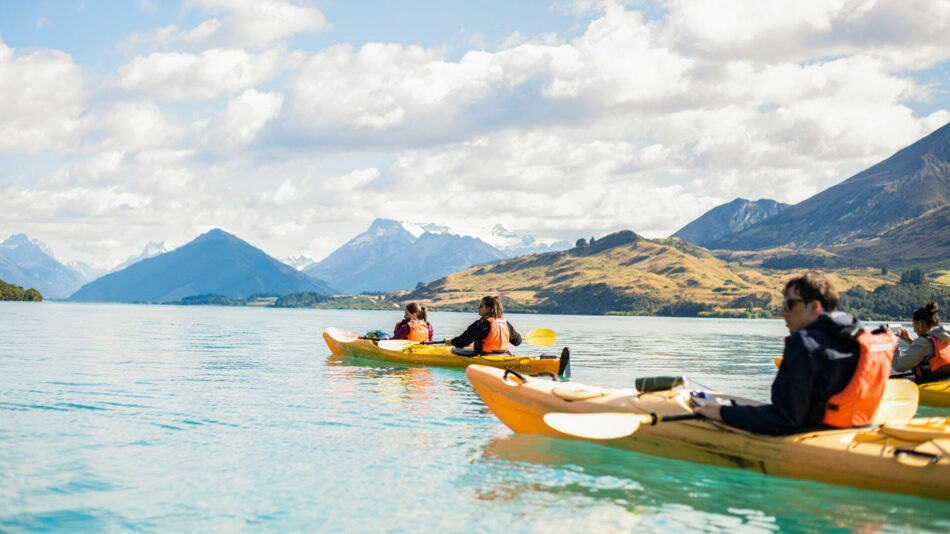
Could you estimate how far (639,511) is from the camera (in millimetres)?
9383

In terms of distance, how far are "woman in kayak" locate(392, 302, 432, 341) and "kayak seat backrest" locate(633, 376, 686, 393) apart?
1555 cm

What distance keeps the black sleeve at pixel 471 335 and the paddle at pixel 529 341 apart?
1780mm

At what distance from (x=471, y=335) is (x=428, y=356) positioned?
3.48 metres

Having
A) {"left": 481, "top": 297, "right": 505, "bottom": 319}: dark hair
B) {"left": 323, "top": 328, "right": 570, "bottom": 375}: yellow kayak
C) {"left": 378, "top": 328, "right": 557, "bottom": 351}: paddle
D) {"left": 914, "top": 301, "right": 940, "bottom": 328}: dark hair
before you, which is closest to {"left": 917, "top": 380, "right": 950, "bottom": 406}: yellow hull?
{"left": 914, "top": 301, "right": 940, "bottom": 328}: dark hair

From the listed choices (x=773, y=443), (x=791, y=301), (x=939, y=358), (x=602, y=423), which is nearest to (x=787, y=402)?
(x=773, y=443)

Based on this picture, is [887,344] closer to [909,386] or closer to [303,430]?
[909,386]

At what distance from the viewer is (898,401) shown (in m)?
10.7

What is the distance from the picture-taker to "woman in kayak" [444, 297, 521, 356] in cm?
2211

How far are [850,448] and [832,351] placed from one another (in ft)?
4.94

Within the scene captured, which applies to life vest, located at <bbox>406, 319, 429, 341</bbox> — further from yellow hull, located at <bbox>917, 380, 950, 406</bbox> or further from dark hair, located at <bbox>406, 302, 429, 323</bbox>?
yellow hull, located at <bbox>917, 380, 950, 406</bbox>

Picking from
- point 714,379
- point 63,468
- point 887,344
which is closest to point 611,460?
point 887,344

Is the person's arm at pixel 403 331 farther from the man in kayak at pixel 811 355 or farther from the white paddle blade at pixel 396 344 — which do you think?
the man in kayak at pixel 811 355

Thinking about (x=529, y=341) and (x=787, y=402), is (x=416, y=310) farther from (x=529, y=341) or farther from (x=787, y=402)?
(x=787, y=402)

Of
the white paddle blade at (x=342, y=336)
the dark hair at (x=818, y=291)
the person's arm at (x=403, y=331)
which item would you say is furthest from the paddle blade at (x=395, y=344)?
the dark hair at (x=818, y=291)
